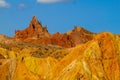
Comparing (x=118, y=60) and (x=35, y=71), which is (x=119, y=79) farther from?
(x=35, y=71)

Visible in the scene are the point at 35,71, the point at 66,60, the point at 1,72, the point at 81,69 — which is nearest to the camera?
the point at 81,69

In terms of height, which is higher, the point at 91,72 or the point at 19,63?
the point at 19,63

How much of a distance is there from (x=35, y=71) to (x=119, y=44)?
50.3 metres

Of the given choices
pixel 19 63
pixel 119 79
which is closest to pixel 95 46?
pixel 119 79

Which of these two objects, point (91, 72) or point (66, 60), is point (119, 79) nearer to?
point (91, 72)

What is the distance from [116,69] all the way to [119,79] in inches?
97.8

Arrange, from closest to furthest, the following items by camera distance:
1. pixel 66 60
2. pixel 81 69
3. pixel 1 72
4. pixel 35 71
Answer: pixel 81 69 < pixel 66 60 < pixel 1 72 < pixel 35 71

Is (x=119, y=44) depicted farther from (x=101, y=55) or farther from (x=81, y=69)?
(x=81, y=69)

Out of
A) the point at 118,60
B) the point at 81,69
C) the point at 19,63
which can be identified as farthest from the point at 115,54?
the point at 19,63

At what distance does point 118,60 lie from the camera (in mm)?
108250

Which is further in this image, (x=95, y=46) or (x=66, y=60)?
(x=66, y=60)

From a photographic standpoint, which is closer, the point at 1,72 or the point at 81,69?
the point at 81,69

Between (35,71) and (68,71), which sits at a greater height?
(35,71)

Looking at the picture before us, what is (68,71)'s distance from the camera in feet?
354
